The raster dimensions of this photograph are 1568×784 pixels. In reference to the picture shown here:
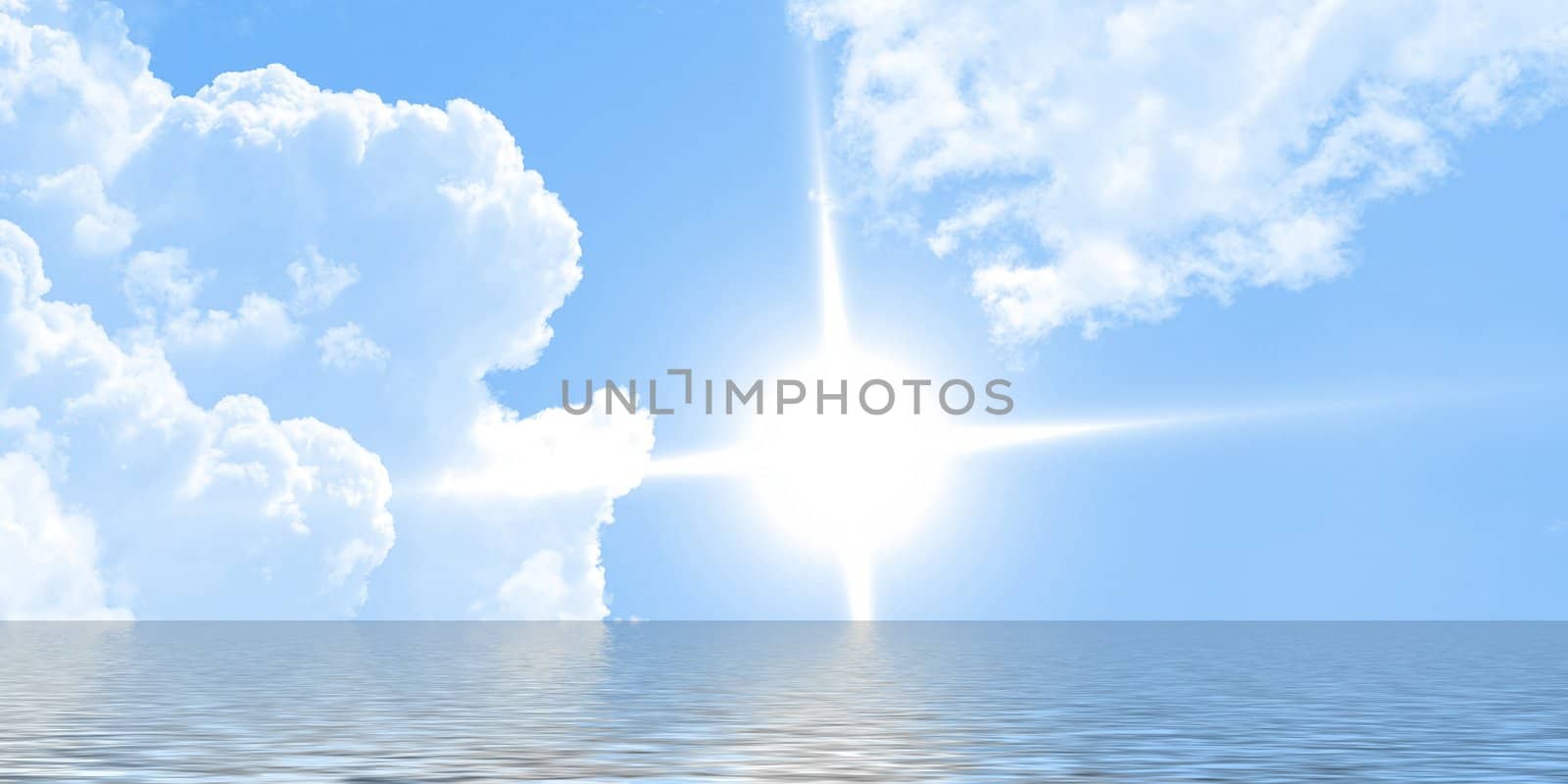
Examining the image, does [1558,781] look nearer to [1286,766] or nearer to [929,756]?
[1286,766]

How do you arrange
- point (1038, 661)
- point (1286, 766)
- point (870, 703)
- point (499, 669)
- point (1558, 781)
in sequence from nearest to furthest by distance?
point (1558, 781)
point (1286, 766)
point (870, 703)
point (499, 669)
point (1038, 661)

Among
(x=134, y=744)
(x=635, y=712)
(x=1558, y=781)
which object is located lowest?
(x=1558, y=781)

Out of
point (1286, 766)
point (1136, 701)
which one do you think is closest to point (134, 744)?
point (1286, 766)

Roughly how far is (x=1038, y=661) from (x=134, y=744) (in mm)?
70357

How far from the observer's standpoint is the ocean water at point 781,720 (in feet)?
144

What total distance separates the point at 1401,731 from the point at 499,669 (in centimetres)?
5246

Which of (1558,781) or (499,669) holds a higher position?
(499,669)

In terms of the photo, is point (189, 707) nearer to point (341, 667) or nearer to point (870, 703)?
point (870, 703)

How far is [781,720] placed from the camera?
194 feet

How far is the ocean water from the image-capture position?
43.8 metres

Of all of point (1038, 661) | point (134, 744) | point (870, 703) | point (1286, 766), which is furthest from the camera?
point (1038, 661)

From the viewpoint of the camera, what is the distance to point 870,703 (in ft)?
222

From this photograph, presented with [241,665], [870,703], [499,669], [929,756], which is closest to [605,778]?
[929,756]

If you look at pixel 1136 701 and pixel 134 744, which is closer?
pixel 134 744
